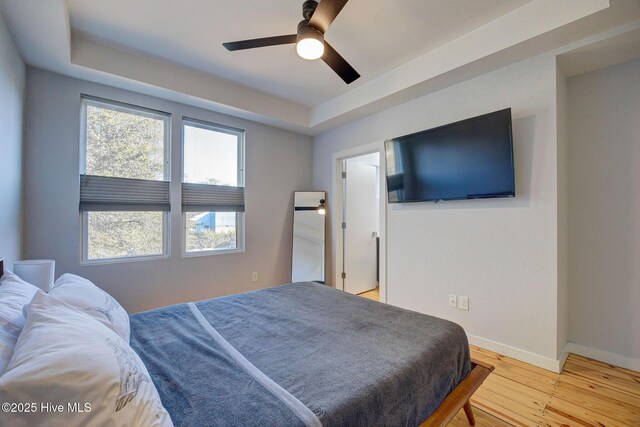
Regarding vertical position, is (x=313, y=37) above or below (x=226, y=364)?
above

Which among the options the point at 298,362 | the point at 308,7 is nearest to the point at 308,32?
the point at 308,7

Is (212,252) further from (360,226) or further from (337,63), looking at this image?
(337,63)

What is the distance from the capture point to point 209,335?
1.42m

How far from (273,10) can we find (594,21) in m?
2.20

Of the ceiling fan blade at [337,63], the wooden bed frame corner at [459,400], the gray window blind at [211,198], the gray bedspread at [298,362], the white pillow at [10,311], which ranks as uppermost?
the ceiling fan blade at [337,63]

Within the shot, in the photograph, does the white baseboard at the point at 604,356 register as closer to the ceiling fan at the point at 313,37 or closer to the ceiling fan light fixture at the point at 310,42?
the ceiling fan at the point at 313,37

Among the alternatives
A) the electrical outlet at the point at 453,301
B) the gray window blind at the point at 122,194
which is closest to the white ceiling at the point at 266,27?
the gray window blind at the point at 122,194

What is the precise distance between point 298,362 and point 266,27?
7.92 feet

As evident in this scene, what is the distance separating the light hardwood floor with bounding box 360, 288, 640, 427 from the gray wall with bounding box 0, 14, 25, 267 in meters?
3.23

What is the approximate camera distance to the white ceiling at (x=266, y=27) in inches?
77.5

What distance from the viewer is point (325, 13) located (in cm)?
156

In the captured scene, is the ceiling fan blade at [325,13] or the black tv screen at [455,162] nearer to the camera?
the ceiling fan blade at [325,13]

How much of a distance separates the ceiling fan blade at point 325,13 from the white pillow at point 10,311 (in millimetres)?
1953

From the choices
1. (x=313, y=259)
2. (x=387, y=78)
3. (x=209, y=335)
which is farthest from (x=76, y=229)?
(x=387, y=78)
